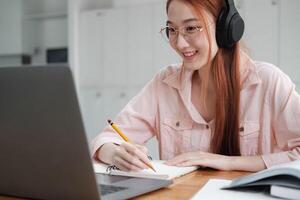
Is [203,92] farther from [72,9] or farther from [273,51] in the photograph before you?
[72,9]

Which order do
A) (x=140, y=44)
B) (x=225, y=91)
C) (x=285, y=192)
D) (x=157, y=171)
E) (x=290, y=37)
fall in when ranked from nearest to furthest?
1. (x=285, y=192)
2. (x=157, y=171)
3. (x=225, y=91)
4. (x=290, y=37)
5. (x=140, y=44)

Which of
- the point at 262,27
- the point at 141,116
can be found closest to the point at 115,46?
the point at 262,27

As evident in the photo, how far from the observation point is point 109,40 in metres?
3.32

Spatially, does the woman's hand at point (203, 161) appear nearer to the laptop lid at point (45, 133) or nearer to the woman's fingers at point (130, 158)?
the woman's fingers at point (130, 158)

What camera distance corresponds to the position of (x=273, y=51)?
2664 mm

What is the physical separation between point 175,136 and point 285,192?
0.67 metres

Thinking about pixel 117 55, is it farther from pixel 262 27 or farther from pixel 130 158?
pixel 130 158

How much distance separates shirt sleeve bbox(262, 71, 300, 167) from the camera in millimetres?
1087

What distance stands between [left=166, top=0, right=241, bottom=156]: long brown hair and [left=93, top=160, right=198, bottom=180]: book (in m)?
0.24

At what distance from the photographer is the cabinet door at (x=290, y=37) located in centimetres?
259

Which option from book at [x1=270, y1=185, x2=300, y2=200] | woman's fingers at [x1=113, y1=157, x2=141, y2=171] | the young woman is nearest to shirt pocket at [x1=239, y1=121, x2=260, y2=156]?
the young woman

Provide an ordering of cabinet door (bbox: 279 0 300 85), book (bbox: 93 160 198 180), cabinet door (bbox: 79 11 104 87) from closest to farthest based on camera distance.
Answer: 1. book (bbox: 93 160 198 180)
2. cabinet door (bbox: 279 0 300 85)
3. cabinet door (bbox: 79 11 104 87)

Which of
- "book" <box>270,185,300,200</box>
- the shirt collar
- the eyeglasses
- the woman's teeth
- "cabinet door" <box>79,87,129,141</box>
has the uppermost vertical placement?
the eyeglasses

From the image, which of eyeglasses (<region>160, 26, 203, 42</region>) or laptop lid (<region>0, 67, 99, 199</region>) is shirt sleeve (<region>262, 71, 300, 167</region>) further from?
laptop lid (<region>0, 67, 99, 199</region>)
